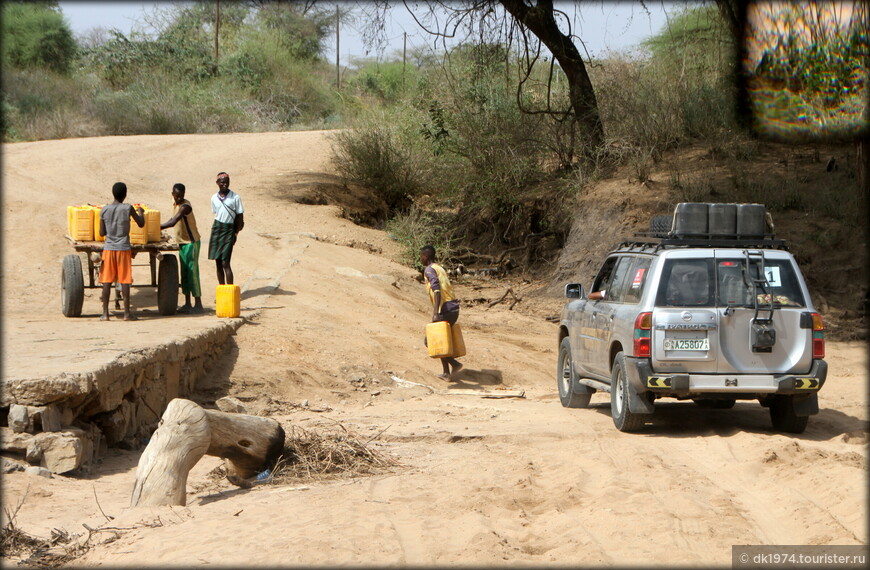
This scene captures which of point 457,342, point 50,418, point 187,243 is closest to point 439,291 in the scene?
point 457,342

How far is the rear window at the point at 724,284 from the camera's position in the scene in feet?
27.2

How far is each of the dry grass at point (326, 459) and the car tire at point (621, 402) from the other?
7.55 feet

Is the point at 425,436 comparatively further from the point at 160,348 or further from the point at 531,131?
the point at 531,131

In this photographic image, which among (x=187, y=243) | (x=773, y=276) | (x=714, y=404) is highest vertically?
(x=187, y=243)

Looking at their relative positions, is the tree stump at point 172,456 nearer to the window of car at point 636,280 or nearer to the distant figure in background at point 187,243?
the window of car at point 636,280

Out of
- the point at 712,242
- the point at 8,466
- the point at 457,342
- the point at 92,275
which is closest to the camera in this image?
the point at 8,466

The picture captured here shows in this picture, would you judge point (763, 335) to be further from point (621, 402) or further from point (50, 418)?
point (50, 418)

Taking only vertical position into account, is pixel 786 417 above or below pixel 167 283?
below

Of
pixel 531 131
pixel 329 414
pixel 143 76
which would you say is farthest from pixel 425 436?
pixel 143 76

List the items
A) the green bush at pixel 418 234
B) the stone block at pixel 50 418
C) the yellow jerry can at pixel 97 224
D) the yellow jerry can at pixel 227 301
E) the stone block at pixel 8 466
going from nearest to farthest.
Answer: the stone block at pixel 8 466 → the stone block at pixel 50 418 → the yellow jerry can at pixel 227 301 → the yellow jerry can at pixel 97 224 → the green bush at pixel 418 234

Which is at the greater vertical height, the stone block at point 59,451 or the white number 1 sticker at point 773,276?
the white number 1 sticker at point 773,276

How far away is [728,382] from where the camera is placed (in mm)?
8195

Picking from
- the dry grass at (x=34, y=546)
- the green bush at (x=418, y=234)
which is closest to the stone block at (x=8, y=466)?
the dry grass at (x=34, y=546)

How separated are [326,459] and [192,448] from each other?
1.22m
